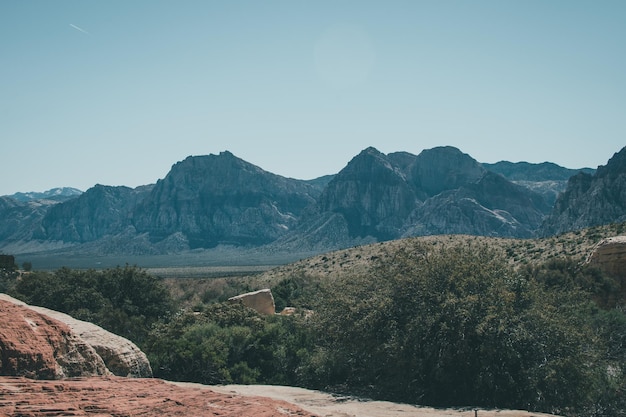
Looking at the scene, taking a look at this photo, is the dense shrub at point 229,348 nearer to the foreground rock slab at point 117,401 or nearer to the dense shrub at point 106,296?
the dense shrub at point 106,296

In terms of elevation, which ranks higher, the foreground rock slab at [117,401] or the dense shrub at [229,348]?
the foreground rock slab at [117,401]

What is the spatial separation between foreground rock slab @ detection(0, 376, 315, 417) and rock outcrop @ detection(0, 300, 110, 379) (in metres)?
0.63

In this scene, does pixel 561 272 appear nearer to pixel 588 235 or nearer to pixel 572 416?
pixel 588 235

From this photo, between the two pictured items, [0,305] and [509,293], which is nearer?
[0,305]

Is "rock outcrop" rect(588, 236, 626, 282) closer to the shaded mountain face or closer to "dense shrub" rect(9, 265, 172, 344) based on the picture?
"dense shrub" rect(9, 265, 172, 344)

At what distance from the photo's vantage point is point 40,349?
11531 millimetres

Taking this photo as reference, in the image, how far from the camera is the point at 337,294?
85.8 feet

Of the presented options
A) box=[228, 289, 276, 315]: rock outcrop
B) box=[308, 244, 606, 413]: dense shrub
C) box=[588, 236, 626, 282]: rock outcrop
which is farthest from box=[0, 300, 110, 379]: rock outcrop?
box=[588, 236, 626, 282]: rock outcrop

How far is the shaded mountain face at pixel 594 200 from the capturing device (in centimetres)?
15288

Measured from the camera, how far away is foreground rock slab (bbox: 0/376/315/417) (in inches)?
367

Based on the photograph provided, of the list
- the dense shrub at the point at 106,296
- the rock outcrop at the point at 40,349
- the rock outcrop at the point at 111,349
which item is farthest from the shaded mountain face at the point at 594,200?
the rock outcrop at the point at 40,349

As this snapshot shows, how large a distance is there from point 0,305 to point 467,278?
663 inches

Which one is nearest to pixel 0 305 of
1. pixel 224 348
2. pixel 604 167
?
pixel 224 348

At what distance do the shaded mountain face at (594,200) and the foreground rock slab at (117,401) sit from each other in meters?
149
